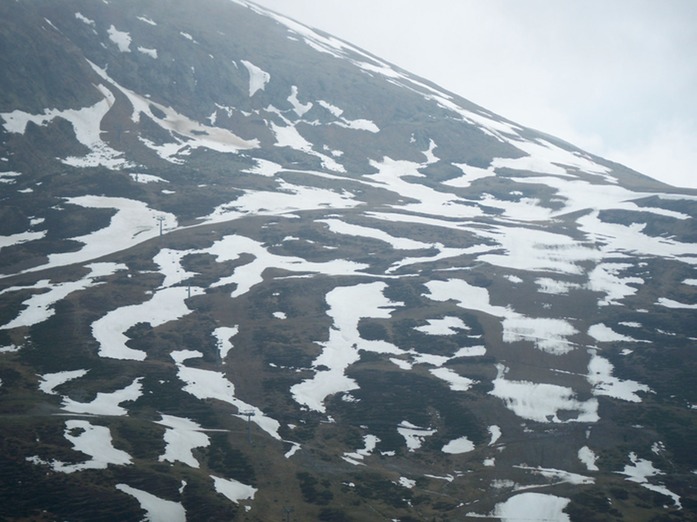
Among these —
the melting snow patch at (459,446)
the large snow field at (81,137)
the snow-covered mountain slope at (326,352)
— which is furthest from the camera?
the large snow field at (81,137)

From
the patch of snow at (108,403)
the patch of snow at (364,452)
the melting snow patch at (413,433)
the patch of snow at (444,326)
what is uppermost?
the patch of snow at (444,326)

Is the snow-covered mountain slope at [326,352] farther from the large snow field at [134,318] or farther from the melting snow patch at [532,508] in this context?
the large snow field at [134,318]

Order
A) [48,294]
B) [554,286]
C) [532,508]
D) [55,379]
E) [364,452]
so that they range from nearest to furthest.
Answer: [532,508] < [364,452] < [55,379] < [48,294] < [554,286]

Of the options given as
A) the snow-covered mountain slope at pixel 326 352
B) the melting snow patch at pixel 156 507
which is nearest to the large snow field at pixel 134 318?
the snow-covered mountain slope at pixel 326 352

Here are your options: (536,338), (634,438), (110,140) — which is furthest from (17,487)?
(110,140)

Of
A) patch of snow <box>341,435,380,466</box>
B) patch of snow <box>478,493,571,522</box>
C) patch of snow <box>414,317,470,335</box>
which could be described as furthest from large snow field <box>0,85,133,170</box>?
patch of snow <box>478,493,571,522</box>

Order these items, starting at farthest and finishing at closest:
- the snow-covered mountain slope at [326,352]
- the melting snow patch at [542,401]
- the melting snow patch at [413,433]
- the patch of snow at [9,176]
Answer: the patch of snow at [9,176]
the melting snow patch at [542,401]
the melting snow patch at [413,433]
the snow-covered mountain slope at [326,352]

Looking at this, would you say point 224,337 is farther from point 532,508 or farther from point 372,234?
point 372,234

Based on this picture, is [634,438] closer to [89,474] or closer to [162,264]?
[89,474]

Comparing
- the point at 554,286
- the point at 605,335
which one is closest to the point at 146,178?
the point at 554,286
